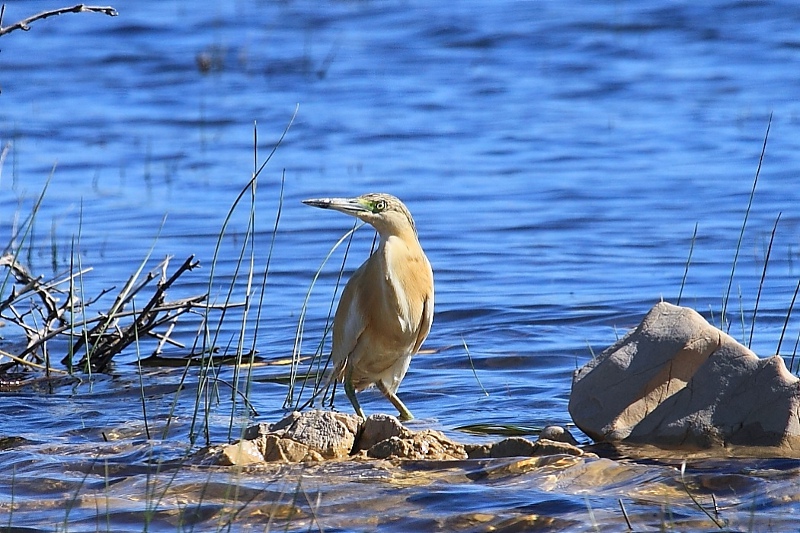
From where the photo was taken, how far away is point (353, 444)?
4.84m

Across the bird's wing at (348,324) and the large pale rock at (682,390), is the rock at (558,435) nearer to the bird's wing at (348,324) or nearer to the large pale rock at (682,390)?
the large pale rock at (682,390)

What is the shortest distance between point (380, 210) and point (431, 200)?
544cm

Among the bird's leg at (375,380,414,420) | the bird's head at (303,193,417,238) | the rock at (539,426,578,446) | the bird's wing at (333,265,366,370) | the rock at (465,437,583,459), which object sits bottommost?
the bird's leg at (375,380,414,420)

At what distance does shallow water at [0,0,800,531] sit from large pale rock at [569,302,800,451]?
265mm

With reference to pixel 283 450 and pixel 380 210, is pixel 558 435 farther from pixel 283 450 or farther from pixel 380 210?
pixel 380 210

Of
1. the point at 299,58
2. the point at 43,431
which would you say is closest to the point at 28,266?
the point at 43,431

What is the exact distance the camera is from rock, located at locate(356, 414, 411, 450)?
475 cm

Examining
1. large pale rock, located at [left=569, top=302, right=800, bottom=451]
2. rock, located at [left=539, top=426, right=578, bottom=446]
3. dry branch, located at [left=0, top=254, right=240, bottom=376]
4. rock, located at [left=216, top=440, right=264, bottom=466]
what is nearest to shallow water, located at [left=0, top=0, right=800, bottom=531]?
Answer: rock, located at [left=216, top=440, right=264, bottom=466]

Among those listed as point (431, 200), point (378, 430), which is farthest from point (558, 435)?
point (431, 200)

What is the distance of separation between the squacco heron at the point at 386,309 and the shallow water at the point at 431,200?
28 centimetres

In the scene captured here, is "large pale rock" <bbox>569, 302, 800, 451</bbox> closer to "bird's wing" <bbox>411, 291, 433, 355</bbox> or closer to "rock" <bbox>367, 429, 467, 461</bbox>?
"rock" <bbox>367, 429, 467, 461</bbox>

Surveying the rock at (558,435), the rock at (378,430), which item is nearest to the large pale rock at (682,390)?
the rock at (558,435)

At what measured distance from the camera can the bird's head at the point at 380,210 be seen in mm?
5102

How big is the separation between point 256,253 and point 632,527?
5.82 metres
